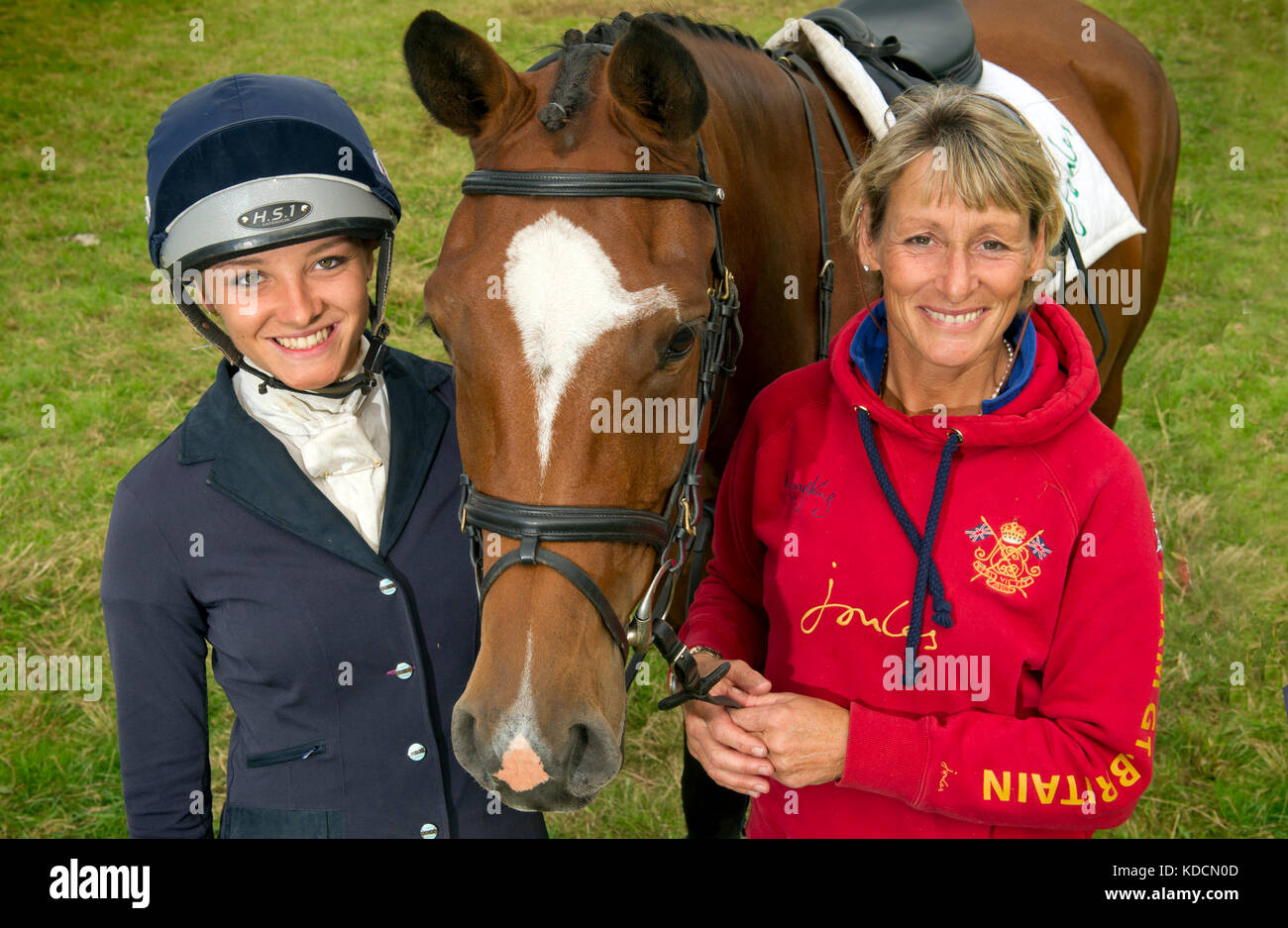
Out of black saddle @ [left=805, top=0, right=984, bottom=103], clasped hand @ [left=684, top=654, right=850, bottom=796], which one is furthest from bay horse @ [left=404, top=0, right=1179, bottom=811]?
black saddle @ [left=805, top=0, right=984, bottom=103]

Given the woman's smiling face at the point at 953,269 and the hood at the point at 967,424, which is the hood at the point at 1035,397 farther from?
the woman's smiling face at the point at 953,269

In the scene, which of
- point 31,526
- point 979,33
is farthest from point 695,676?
point 31,526

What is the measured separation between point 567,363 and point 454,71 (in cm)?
73

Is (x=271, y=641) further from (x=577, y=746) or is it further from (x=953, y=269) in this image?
(x=953, y=269)

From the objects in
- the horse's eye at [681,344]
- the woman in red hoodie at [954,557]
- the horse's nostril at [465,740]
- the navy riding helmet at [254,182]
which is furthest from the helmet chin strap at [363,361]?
the woman in red hoodie at [954,557]

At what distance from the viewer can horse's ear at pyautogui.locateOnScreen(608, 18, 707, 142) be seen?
1.88 m

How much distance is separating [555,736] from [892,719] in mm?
579

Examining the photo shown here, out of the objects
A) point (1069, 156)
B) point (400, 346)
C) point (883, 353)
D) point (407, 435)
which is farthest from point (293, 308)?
point (400, 346)

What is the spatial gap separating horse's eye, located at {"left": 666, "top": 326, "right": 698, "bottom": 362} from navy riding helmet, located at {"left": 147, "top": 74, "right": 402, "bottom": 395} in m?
0.66

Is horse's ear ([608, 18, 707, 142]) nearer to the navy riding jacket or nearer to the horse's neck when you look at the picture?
the horse's neck

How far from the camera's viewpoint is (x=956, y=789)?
65.1 inches

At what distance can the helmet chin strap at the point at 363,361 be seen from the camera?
2029 millimetres

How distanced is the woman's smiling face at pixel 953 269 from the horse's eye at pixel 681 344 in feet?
1.30

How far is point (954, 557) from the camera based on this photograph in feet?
5.74
